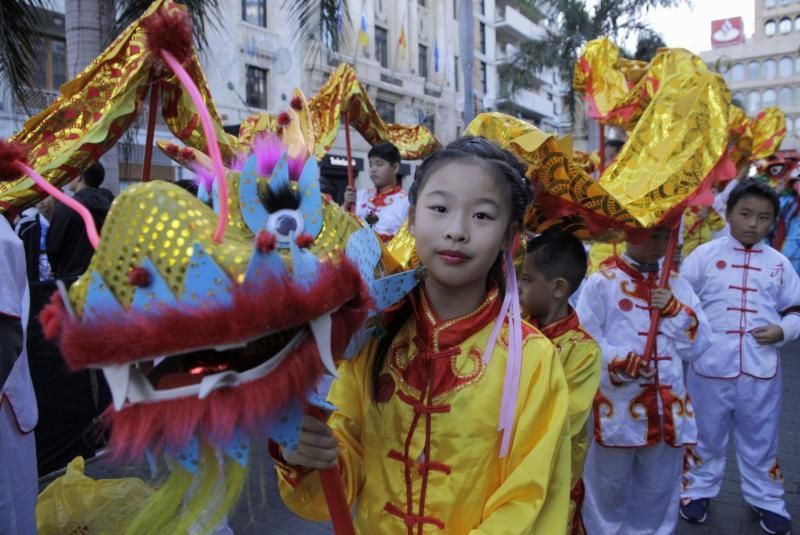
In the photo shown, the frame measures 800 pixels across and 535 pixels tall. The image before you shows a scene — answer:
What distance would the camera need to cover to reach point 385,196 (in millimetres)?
6145

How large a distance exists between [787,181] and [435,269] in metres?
6.33

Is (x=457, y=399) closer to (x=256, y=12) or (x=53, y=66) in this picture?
(x=53, y=66)

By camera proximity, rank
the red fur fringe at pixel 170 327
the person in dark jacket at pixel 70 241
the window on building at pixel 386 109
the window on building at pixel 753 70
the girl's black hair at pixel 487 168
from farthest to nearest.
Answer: the window on building at pixel 753 70
the window on building at pixel 386 109
the person in dark jacket at pixel 70 241
the girl's black hair at pixel 487 168
the red fur fringe at pixel 170 327

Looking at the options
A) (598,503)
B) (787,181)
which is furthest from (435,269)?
(787,181)

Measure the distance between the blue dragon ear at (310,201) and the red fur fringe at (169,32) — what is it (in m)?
0.29

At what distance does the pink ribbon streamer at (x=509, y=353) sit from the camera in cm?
138

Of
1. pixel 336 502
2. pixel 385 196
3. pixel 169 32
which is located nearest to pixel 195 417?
pixel 336 502

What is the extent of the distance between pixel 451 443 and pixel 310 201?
70 cm

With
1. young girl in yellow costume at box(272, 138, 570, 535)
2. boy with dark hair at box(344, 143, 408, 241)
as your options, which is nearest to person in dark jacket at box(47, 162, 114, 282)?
boy with dark hair at box(344, 143, 408, 241)

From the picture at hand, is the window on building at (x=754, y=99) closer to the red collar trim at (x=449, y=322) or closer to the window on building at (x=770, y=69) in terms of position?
the window on building at (x=770, y=69)

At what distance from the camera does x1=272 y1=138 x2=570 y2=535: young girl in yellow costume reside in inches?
54.4

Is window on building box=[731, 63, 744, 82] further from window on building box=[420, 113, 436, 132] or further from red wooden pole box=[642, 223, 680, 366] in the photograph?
red wooden pole box=[642, 223, 680, 366]

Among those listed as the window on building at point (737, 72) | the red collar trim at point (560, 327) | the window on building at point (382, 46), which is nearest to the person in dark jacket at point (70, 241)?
the red collar trim at point (560, 327)

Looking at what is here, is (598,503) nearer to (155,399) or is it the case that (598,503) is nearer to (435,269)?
(435,269)
